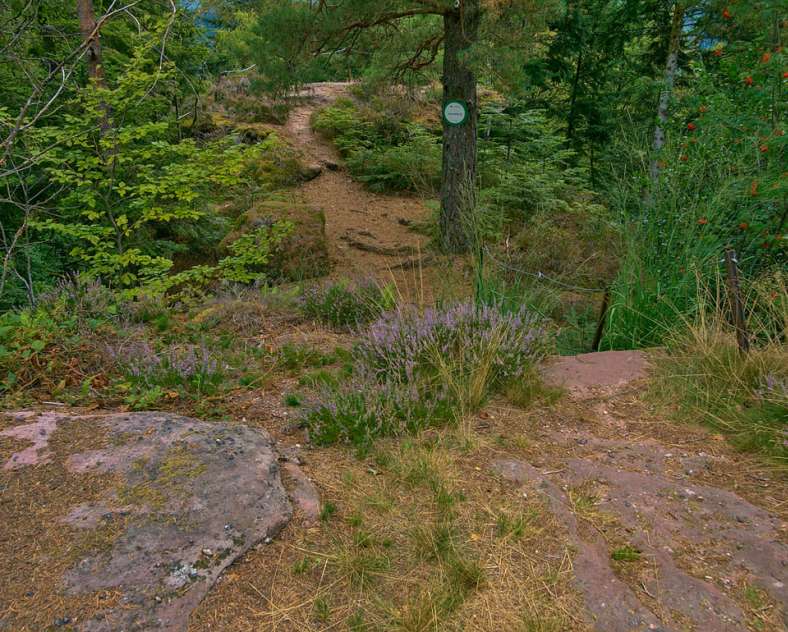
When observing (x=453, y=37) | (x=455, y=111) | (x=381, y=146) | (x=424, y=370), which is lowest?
(x=424, y=370)

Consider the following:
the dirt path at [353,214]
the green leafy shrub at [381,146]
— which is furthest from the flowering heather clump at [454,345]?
the green leafy shrub at [381,146]

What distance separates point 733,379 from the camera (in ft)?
11.4

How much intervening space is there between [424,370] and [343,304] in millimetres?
1947

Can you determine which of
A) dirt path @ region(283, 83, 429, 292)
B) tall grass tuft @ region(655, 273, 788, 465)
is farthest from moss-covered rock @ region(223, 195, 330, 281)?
tall grass tuft @ region(655, 273, 788, 465)

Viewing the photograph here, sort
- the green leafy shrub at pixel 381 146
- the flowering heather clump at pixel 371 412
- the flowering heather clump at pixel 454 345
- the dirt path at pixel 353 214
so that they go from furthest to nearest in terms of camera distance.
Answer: the green leafy shrub at pixel 381 146
the dirt path at pixel 353 214
the flowering heather clump at pixel 454 345
the flowering heather clump at pixel 371 412

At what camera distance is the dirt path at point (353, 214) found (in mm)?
9594

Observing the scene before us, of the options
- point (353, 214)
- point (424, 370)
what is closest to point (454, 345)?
point (424, 370)

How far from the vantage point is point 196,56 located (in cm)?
911

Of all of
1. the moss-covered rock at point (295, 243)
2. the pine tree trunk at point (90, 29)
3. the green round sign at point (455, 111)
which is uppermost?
the pine tree trunk at point (90, 29)

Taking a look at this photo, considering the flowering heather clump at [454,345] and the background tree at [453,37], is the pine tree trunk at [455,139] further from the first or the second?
the flowering heather clump at [454,345]

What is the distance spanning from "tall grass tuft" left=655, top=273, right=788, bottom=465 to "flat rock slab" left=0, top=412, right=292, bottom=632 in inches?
95.1

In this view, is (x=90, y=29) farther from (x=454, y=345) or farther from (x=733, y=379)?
(x=733, y=379)

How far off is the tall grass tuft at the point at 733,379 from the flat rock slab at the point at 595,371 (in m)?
0.19

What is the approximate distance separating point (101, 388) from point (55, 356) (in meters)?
0.40
